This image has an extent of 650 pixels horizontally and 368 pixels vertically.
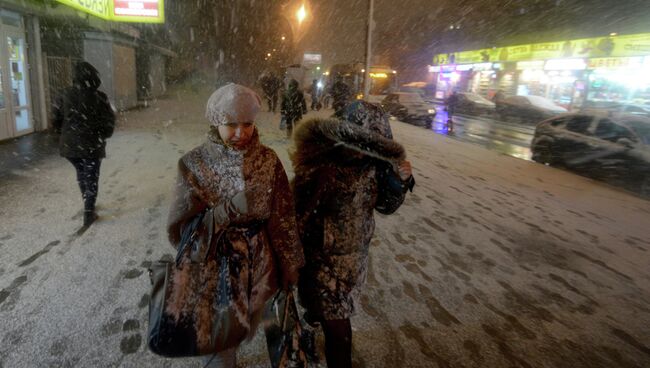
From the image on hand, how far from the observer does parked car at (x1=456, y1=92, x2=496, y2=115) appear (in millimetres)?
26750

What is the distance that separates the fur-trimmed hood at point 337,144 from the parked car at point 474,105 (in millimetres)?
26855

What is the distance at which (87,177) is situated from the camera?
4.61m

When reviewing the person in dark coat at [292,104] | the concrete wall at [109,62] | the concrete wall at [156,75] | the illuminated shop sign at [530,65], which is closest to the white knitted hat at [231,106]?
the person in dark coat at [292,104]

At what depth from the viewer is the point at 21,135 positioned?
9516mm

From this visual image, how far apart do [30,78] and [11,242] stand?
798cm

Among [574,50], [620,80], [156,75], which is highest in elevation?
[574,50]

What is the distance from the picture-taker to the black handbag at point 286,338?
7.12ft

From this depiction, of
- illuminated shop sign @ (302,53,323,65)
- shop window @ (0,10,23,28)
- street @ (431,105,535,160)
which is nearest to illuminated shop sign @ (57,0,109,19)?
shop window @ (0,10,23,28)

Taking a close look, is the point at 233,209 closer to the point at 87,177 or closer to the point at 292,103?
the point at 87,177

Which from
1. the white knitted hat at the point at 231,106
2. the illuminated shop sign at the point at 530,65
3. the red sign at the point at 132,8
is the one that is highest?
the illuminated shop sign at the point at 530,65

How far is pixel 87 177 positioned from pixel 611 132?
10749mm

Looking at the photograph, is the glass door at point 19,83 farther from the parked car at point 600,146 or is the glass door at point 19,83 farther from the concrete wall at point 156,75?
the parked car at point 600,146

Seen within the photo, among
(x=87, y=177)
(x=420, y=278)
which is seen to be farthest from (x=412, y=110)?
(x=87, y=177)

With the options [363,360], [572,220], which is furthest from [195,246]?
[572,220]
